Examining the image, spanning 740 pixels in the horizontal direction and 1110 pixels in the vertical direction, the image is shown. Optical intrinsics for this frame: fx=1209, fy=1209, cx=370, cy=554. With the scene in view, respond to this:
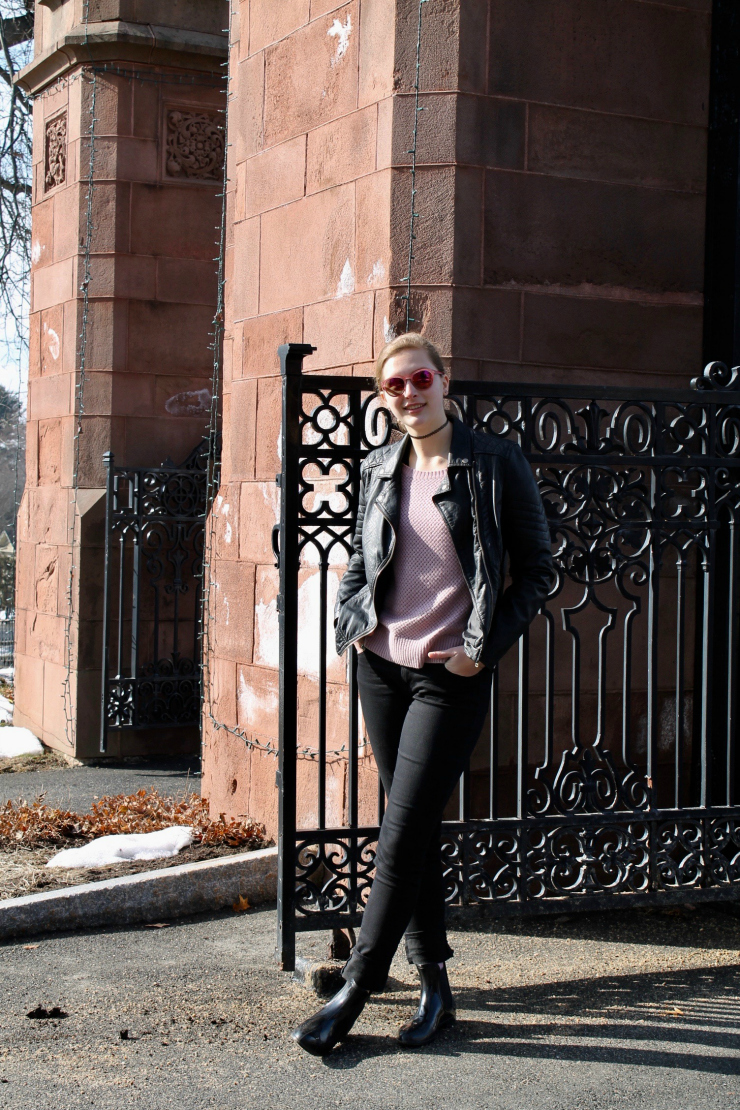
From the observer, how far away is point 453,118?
16.4 ft

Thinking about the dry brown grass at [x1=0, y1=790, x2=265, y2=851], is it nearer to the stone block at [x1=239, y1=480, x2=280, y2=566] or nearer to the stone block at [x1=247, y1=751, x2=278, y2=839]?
the stone block at [x1=247, y1=751, x2=278, y2=839]

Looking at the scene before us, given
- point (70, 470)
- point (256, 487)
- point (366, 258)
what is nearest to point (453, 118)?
point (366, 258)

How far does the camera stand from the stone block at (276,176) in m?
5.64

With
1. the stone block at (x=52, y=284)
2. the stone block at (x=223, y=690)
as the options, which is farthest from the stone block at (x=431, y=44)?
the stone block at (x=52, y=284)

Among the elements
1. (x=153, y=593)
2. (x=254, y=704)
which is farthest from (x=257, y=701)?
(x=153, y=593)

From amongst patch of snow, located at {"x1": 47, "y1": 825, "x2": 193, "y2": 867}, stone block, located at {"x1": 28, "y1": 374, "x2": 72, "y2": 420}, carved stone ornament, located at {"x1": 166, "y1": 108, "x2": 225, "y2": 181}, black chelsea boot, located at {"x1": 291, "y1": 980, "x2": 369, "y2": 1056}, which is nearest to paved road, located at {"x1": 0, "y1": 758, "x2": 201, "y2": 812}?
patch of snow, located at {"x1": 47, "y1": 825, "x2": 193, "y2": 867}

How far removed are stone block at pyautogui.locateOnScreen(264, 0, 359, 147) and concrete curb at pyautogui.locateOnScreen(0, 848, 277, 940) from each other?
3.31 m

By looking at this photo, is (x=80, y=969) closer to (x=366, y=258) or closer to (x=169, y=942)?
(x=169, y=942)

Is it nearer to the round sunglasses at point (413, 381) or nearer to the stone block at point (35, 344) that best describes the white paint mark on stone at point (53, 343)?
the stone block at point (35, 344)

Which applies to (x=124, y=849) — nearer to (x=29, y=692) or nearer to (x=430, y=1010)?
(x=430, y=1010)

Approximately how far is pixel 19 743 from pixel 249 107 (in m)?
5.57

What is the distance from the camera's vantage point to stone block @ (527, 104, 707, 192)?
5.20 m

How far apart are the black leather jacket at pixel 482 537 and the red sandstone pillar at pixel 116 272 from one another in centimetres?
575

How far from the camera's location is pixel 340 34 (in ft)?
17.6
